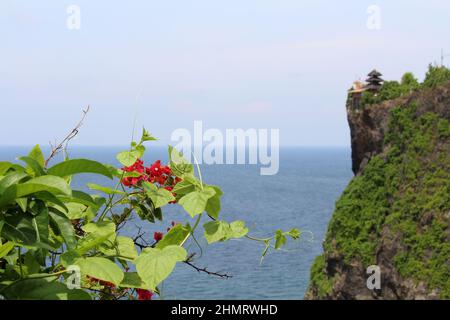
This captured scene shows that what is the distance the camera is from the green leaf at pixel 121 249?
2398 millimetres

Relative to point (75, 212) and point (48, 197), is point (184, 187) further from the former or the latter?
point (48, 197)

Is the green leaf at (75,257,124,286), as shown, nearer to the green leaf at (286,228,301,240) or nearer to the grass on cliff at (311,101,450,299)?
the green leaf at (286,228,301,240)

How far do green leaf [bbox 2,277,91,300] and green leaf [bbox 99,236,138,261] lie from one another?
1.29 feet

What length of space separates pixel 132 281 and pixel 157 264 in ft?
0.55

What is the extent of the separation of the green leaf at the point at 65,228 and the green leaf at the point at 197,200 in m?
0.49

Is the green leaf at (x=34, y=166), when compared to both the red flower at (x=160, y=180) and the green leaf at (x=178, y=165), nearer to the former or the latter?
the green leaf at (x=178, y=165)

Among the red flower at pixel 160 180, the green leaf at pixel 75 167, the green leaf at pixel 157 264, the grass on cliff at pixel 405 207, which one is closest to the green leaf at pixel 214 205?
the green leaf at pixel 157 264

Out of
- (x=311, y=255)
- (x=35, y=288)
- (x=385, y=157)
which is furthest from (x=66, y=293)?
(x=311, y=255)

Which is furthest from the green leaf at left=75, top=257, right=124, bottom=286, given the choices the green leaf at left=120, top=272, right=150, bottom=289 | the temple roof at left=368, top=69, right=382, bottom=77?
the temple roof at left=368, top=69, right=382, bottom=77

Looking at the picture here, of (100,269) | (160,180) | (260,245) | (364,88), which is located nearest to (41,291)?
(100,269)

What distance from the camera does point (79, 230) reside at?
269 cm

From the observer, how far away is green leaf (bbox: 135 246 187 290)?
6.90 ft

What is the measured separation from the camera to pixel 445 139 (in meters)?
36.8
